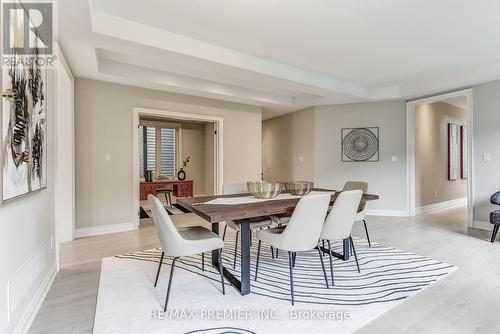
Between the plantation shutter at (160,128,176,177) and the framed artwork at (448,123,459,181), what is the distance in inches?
265

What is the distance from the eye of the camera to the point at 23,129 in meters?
1.53

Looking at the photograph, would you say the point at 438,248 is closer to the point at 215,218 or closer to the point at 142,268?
the point at 215,218

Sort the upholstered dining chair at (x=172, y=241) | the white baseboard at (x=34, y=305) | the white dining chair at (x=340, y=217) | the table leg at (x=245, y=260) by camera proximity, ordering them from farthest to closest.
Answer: the white dining chair at (x=340, y=217) → the table leg at (x=245, y=260) → the upholstered dining chair at (x=172, y=241) → the white baseboard at (x=34, y=305)

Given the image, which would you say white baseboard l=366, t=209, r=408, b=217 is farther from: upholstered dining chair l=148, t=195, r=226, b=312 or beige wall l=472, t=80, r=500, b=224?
upholstered dining chair l=148, t=195, r=226, b=312

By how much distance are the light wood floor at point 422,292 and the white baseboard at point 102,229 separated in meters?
0.19

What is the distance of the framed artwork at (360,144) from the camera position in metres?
5.07

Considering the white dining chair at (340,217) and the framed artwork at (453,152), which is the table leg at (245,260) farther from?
the framed artwork at (453,152)

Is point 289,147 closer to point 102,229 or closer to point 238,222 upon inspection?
point 238,222

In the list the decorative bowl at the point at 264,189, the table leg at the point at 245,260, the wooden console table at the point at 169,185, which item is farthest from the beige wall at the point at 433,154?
the wooden console table at the point at 169,185

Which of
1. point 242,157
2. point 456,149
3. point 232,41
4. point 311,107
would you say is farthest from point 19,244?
point 456,149

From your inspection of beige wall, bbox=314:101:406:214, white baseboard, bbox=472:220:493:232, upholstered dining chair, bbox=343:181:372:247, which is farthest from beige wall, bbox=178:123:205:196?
white baseboard, bbox=472:220:493:232

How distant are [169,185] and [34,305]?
12.1 ft

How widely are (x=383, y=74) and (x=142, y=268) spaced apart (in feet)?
13.7

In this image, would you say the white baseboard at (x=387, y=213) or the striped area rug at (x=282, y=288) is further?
the white baseboard at (x=387, y=213)
